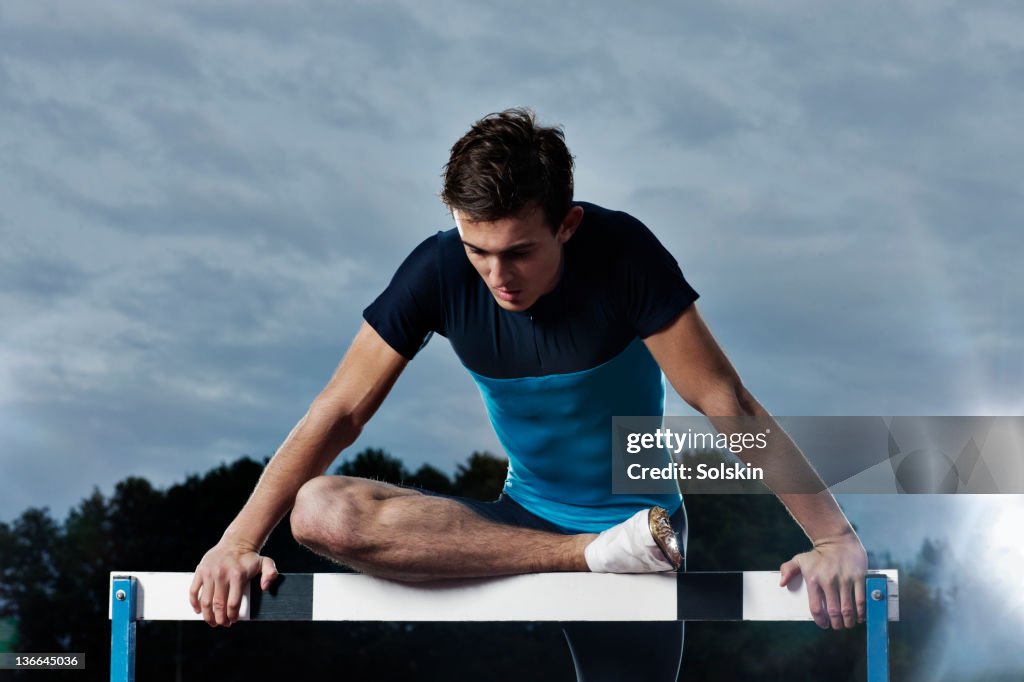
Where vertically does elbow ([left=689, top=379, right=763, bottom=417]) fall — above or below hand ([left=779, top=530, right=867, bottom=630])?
above

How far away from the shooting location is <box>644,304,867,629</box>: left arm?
2590 mm

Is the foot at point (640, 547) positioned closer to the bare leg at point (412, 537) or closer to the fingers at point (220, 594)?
the bare leg at point (412, 537)

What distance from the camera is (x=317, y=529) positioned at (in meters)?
2.80

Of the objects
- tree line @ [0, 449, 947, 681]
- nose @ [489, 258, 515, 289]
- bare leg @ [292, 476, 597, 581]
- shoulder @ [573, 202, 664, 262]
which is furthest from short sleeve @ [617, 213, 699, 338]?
tree line @ [0, 449, 947, 681]

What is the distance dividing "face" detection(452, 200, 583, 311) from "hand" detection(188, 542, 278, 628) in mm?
924

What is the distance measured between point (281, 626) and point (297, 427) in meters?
21.4

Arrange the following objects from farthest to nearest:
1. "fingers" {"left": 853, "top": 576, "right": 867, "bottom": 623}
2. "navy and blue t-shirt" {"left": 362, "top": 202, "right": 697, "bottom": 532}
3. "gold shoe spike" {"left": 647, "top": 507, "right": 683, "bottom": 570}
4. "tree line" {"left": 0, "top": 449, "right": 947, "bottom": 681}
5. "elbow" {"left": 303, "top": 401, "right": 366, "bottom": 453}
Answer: "tree line" {"left": 0, "top": 449, "right": 947, "bottom": 681}, "navy and blue t-shirt" {"left": 362, "top": 202, "right": 697, "bottom": 532}, "elbow" {"left": 303, "top": 401, "right": 366, "bottom": 453}, "fingers" {"left": 853, "top": 576, "right": 867, "bottom": 623}, "gold shoe spike" {"left": 647, "top": 507, "right": 683, "bottom": 570}

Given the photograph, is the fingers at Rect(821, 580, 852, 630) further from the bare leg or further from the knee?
the knee

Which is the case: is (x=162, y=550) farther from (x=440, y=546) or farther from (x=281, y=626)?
(x=440, y=546)

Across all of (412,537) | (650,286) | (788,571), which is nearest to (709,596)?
(788,571)

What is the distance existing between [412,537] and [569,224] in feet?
3.28

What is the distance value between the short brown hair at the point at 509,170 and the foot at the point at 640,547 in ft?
2.84

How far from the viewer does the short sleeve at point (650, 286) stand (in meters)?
3.09

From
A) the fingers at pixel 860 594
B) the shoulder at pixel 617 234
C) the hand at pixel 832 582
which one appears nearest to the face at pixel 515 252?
the shoulder at pixel 617 234
